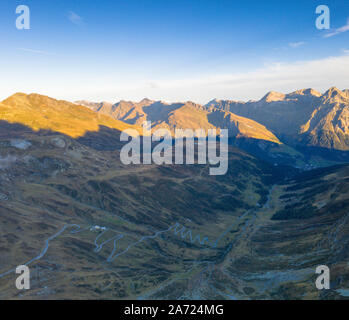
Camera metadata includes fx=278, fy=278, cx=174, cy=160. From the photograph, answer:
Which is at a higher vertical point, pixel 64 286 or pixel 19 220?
pixel 19 220

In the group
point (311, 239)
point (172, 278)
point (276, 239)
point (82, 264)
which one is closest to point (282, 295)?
point (172, 278)

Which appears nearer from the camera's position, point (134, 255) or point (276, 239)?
point (134, 255)
